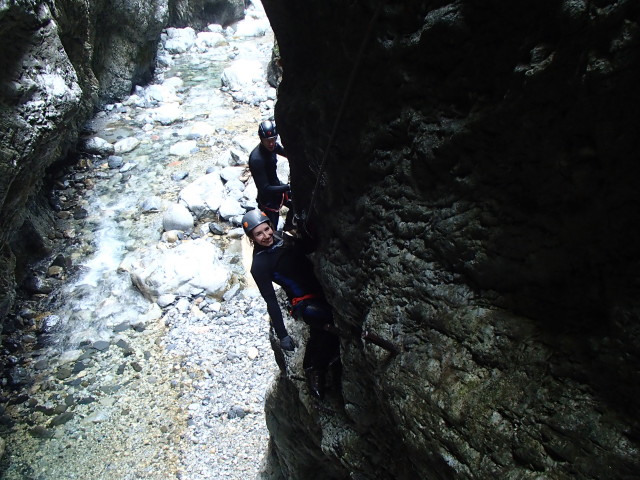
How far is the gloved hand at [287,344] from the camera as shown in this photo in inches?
133

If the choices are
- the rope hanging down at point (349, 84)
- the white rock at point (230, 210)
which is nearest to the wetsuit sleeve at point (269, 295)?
the rope hanging down at point (349, 84)

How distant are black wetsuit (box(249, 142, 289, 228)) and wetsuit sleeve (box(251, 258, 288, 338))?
207 centimetres

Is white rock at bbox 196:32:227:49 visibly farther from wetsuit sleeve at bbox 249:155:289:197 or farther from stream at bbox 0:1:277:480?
wetsuit sleeve at bbox 249:155:289:197

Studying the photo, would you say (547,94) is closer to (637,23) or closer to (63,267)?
(637,23)

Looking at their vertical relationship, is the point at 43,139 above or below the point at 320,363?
above

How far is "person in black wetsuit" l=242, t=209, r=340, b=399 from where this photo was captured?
308 centimetres

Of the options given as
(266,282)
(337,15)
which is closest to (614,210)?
(337,15)

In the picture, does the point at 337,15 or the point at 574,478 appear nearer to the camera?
the point at 574,478

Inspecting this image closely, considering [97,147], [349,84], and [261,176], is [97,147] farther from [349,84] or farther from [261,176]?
[349,84]

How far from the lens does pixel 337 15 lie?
7.23 feet

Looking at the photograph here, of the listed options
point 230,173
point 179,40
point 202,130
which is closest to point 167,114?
point 202,130

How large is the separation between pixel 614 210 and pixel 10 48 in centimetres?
561

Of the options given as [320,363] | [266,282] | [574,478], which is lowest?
[574,478]

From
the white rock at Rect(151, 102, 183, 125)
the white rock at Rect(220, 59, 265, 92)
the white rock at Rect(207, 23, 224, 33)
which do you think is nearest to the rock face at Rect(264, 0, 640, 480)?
the white rock at Rect(151, 102, 183, 125)
